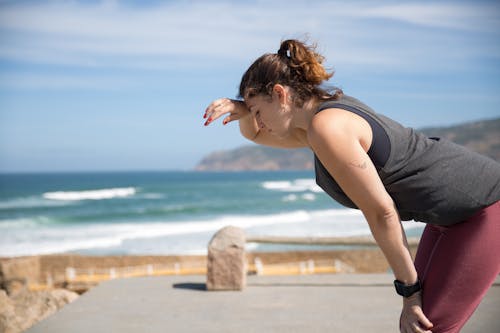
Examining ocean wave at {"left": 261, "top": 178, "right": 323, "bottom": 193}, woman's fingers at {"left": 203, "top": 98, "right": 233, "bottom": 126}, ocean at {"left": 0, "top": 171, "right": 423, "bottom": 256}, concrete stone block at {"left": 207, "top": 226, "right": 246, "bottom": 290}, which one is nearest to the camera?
woman's fingers at {"left": 203, "top": 98, "right": 233, "bottom": 126}

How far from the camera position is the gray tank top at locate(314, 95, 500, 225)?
70.3 inches

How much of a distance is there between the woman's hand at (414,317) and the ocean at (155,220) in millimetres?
17804

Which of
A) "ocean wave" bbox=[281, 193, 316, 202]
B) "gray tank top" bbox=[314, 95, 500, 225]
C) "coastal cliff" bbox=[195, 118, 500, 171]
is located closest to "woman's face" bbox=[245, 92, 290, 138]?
"gray tank top" bbox=[314, 95, 500, 225]

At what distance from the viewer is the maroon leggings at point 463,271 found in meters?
1.84

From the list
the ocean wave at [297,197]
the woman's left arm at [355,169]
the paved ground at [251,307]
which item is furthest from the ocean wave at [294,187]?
the woman's left arm at [355,169]

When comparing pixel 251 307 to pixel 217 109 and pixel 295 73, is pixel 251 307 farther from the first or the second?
pixel 295 73

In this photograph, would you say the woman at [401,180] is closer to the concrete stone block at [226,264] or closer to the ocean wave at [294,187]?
the concrete stone block at [226,264]

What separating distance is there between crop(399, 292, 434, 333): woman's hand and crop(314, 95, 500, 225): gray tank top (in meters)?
0.24

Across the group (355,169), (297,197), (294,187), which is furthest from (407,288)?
(294,187)

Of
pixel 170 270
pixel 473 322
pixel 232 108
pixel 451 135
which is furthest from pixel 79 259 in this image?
pixel 451 135

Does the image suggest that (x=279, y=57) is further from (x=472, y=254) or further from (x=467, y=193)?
(x=472, y=254)

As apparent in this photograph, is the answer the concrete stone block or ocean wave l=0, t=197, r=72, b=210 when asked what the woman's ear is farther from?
ocean wave l=0, t=197, r=72, b=210

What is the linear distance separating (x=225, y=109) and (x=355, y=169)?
638mm

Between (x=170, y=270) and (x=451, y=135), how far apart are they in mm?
45797
